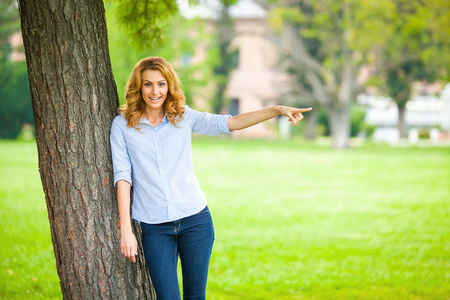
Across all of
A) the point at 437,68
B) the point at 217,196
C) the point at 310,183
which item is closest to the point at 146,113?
the point at 217,196

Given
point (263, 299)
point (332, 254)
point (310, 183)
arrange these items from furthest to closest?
point (310, 183) < point (332, 254) < point (263, 299)

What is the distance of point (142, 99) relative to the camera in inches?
120

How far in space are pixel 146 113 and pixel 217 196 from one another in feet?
27.8

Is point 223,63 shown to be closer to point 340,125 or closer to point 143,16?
point 340,125

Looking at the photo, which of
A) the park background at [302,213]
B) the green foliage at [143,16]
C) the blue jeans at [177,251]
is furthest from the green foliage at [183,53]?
the blue jeans at [177,251]

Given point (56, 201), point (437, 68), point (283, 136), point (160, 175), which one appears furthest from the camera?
point (283, 136)

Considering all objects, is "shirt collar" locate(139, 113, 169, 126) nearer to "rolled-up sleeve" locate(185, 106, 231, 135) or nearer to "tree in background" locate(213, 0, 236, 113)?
"rolled-up sleeve" locate(185, 106, 231, 135)

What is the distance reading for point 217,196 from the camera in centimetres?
1138

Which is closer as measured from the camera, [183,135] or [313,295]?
[183,135]

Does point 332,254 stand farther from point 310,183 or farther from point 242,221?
point 310,183

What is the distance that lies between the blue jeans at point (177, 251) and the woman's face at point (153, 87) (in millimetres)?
723

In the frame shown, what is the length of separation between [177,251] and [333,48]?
1063 inches

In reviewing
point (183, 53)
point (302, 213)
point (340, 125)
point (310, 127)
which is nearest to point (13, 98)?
point (183, 53)

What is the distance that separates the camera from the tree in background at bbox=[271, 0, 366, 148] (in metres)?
26.4
